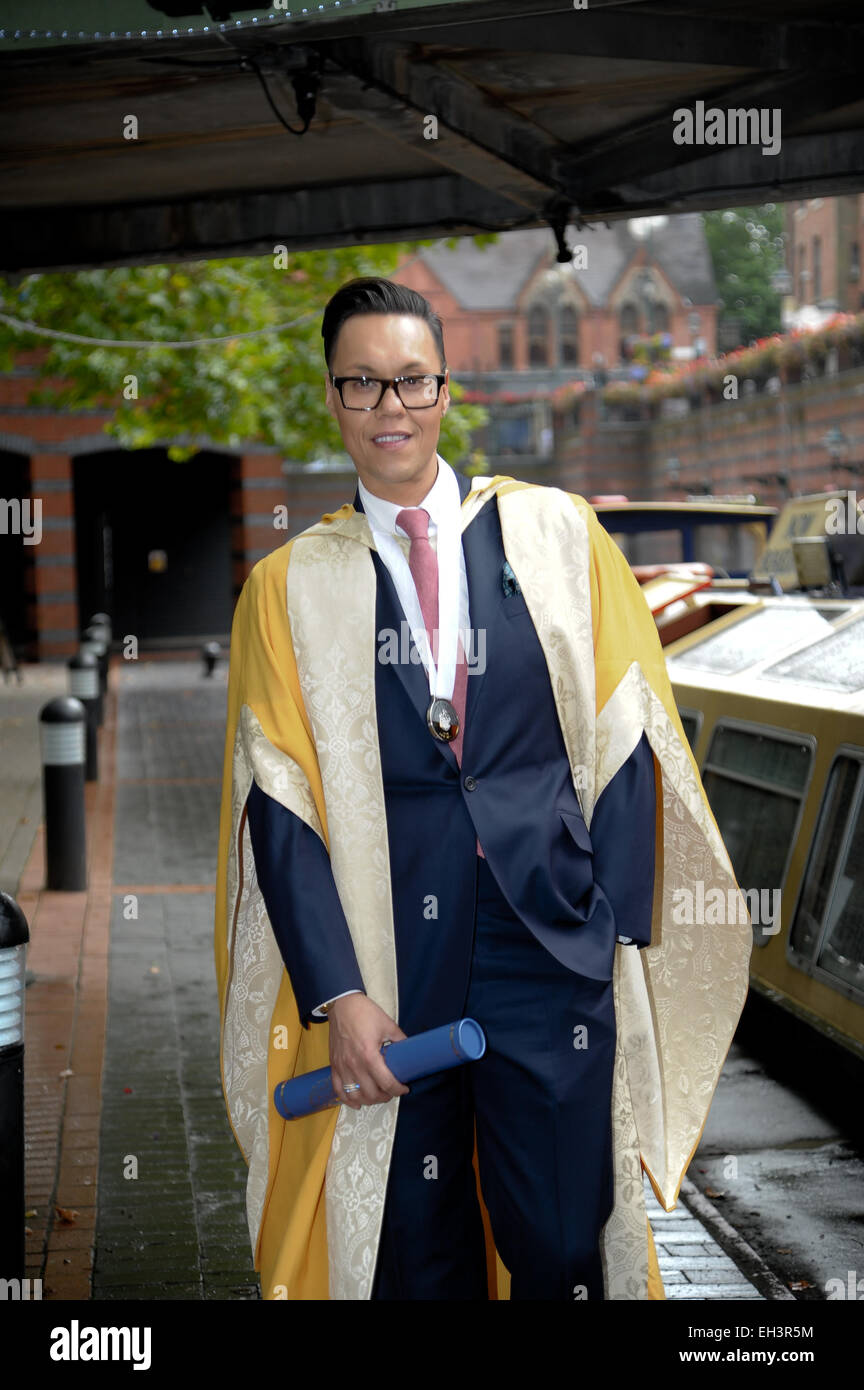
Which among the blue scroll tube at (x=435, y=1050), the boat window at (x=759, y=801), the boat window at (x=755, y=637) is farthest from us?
the boat window at (x=755, y=637)

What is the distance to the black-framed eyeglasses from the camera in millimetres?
2791

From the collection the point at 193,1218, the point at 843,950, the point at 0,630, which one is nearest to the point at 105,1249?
the point at 193,1218

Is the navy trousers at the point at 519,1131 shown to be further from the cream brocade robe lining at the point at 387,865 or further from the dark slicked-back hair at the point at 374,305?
the dark slicked-back hair at the point at 374,305

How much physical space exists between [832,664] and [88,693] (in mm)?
9516

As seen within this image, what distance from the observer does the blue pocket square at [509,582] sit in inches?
111

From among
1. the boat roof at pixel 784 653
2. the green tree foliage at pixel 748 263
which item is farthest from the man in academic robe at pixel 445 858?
the green tree foliage at pixel 748 263

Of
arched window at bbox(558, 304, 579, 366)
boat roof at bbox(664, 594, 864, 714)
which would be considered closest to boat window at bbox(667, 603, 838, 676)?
boat roof at bbox(664, 594, 864, 714)

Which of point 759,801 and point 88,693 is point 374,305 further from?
point 88,693

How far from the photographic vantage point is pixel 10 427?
101 feet

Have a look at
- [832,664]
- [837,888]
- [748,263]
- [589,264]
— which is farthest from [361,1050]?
[748,263]

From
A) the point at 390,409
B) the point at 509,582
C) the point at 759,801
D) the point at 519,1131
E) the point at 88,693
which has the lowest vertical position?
the point at 88,693

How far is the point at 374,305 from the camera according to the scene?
2779 mm

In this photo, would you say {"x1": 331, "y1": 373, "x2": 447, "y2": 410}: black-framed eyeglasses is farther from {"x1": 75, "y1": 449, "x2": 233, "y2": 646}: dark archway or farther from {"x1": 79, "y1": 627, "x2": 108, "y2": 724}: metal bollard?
{"x1": 75, "y1": 449, "x2": 233, "y2": 646}: dark archway

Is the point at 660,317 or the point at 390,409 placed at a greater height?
the point at 660,317
